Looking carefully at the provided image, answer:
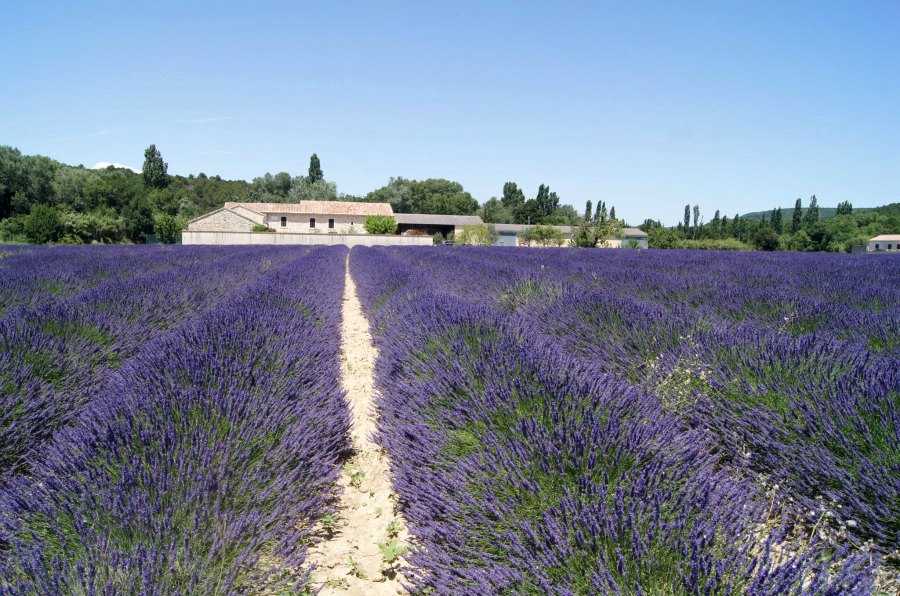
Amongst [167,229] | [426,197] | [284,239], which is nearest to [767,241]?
[284,239]

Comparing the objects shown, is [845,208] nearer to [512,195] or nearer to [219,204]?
[512,195]

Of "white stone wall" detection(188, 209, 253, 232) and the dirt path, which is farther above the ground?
"white stone wall" detection(188, 209, 253, 232)

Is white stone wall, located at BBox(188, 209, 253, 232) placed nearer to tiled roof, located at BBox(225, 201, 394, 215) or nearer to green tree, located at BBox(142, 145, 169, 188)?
tiled roof, located at BBox(225, 201, 394, 215)

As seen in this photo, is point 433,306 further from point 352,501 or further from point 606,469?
point 606,469

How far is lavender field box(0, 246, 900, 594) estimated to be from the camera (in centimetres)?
136

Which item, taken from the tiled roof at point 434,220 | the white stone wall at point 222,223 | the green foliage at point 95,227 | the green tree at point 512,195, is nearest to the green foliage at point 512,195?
the green tree at point 512,195

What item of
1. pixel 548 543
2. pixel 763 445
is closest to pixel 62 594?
pixel 548 543

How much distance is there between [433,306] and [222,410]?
7.34 feet

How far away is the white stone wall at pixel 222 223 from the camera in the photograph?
133ft

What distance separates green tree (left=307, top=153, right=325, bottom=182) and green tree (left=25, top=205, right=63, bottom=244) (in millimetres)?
42168

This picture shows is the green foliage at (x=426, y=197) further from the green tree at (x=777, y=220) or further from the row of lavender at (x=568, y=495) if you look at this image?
the row of lavender at (x=568, y=495)

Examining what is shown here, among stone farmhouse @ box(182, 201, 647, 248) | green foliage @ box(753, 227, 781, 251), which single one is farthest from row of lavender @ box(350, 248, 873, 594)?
green foliage @ box(753, 227, 781, 251)

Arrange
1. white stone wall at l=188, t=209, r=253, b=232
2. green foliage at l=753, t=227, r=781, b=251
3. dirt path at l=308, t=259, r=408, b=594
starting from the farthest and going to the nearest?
green foliage at l=753, t=227, r=781, b=251 < white stone wall at l=188, t=209, r=253, b=232 < dirt path at l=308, t=259, r=408, b=594

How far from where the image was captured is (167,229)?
39.2 metres
